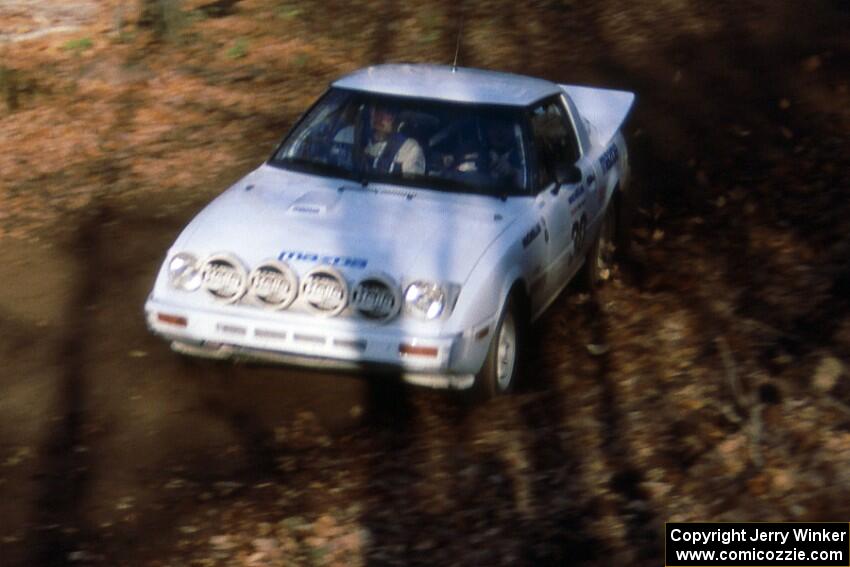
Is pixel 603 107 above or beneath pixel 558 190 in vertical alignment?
beneath

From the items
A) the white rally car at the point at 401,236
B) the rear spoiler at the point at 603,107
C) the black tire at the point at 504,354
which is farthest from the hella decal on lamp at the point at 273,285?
the rear spoiler at the point at 603,107

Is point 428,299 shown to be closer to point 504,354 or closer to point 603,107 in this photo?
point 504,354

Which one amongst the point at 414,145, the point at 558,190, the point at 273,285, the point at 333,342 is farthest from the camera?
the point at 558,190

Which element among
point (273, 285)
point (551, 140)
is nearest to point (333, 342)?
point (273, 285)

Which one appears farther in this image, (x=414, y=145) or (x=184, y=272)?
(x=414, y=145)

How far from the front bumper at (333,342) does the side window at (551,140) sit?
61.7 inches

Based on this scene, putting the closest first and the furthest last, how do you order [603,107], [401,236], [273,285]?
[273,285] → [401,236] → [603,107]

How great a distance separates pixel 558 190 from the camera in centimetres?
864

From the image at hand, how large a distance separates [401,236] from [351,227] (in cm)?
29

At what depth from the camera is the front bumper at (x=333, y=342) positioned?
23.5 ft

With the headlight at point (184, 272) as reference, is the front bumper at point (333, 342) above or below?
below

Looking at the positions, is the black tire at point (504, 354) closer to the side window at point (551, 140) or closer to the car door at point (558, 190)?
the car door at point (558, 190)

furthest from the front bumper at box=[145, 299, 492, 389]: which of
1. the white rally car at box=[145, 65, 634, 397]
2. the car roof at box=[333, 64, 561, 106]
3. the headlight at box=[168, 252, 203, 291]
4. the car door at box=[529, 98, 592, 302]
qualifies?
the car roof at box=[333, 64, 561, 106]

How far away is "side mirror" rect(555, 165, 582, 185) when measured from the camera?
8.55 m
